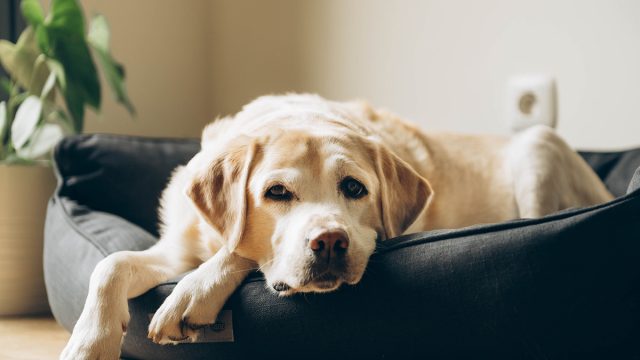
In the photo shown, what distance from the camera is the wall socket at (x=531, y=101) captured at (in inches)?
114

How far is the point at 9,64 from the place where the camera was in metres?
2.96

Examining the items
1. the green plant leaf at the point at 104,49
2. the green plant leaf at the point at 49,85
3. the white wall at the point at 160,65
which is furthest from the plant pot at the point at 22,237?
the white wall at the point at 160,65

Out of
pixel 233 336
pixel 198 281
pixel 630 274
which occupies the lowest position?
pixel 233 336

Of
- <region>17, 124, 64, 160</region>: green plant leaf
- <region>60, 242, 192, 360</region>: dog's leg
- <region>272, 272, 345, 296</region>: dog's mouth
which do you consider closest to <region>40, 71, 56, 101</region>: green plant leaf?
<region>17, 124, 64, 160</region>: green plant leaf

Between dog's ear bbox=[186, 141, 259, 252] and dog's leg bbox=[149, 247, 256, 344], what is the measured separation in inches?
4.1

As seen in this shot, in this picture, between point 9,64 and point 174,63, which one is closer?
point 9,64

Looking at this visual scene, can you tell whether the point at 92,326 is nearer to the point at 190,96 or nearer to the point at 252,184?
the point at 252,184

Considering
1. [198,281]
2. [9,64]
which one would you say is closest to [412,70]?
[9,64]

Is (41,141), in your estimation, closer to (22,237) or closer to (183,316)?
(22,237)

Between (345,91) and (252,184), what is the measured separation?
1906 millimetres

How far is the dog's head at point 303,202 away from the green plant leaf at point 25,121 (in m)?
1.22

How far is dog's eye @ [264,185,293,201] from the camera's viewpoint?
1740 millimetres

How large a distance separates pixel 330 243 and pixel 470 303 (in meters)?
0.30

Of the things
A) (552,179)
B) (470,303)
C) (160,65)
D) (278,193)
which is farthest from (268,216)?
(160,65)
